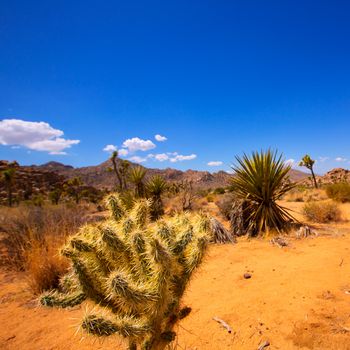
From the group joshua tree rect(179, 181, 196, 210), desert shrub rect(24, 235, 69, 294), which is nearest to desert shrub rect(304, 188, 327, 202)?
joshua tree rect(179, 181, 196, 210)

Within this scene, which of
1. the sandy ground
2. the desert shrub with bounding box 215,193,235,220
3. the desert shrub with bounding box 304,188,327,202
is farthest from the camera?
the desert shrub with bounding box 304,188,327,202

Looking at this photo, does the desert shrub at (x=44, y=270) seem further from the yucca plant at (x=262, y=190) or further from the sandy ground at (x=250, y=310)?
the yucca plant at (x=262, y=190)

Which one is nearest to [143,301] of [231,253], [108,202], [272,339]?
[108,202]

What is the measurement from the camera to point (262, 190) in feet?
24.6

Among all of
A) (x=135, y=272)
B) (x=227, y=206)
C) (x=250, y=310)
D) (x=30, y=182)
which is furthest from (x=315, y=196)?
(x=30, y=182)

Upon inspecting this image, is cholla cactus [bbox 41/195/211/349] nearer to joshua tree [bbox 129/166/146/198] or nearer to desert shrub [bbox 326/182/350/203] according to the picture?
joshua tree [bbox 129/166/146/198]

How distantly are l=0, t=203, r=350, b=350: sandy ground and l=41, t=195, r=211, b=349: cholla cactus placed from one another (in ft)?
1.22

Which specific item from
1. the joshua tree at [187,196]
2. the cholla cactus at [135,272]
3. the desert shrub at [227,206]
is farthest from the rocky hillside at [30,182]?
the cholla cactus at [135,272]

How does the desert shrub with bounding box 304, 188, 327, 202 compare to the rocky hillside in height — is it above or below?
below

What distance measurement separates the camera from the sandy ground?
277cm

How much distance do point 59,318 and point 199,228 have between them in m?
2.65

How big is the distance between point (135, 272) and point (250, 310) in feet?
5.57

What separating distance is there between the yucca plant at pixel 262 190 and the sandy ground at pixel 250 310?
2.10 metres

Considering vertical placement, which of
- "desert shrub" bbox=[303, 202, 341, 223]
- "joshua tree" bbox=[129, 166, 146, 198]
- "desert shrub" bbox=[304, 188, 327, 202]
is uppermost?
"joshua tree" bbox=[129, 166, 146, 198]
